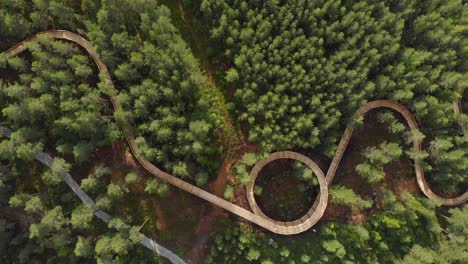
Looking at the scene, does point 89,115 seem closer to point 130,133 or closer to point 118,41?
point 130,133

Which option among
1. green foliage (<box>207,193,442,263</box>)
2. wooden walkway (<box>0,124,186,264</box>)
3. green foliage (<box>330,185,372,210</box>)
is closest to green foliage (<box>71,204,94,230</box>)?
wooden walkway (<box>0,124,186,264</box>)

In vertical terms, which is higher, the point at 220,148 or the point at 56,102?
the point at 56,102

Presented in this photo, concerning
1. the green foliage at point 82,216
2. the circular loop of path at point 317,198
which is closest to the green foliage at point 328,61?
the circular loop of path at point 317,198

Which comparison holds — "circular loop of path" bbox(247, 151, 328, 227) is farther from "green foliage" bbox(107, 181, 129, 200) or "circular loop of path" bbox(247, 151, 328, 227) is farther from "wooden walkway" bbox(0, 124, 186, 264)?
"green foliage" bbox(107, 181, 129, 200)

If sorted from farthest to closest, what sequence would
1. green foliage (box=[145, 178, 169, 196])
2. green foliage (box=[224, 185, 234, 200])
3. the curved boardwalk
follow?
green foliage (box=[224, 185, 234, 200]) → the curved boardwalk → green foliage (box=[145, 178, 169, 196])

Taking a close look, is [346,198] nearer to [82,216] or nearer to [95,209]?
[95,209]

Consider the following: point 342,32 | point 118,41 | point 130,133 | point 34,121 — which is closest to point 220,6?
point 118,41
